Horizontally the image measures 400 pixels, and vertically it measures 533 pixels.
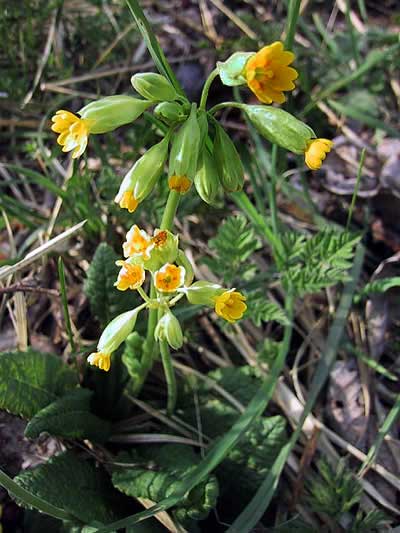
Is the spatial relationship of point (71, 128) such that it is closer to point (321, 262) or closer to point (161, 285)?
point (161, 285)

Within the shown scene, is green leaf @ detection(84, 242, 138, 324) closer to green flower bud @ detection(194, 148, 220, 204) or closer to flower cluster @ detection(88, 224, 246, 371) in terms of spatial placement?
flower cluster @ detection(88, 224, 246, 371)

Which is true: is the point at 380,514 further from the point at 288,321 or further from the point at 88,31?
the point at 88,31

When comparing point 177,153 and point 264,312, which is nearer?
point 177,153

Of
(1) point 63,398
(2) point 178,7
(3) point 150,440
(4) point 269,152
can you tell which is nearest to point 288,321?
(3) point 150,440

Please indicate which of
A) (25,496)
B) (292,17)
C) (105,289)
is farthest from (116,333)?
(292,17)

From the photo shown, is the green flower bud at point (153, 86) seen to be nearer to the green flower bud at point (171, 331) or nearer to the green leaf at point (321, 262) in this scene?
the green flower bud at point (171, 331)

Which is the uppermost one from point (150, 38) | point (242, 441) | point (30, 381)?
point (150, 38)

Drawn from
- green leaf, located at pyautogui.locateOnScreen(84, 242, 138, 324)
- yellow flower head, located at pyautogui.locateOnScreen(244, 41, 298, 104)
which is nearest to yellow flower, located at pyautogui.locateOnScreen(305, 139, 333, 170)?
yellow flower head, located at pyautogui.locateOnScreen(244, 41, 298, 104)
